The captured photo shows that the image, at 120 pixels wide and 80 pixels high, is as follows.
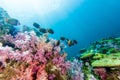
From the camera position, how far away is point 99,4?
84250 millimetres

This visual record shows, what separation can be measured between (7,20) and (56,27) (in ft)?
310

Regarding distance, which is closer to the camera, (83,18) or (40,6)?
(40,6)

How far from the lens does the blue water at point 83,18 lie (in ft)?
259

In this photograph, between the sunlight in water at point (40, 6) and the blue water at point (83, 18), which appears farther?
the blue water at point (83, 18)

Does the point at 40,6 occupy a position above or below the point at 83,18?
below

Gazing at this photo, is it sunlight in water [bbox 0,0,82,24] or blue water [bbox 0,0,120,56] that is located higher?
blue water [bbox 0,0,120,56]

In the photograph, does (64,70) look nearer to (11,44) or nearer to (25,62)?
(25,62)

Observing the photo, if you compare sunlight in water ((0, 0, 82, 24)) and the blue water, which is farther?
the blue water

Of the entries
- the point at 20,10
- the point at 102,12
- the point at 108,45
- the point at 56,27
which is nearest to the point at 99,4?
the point at 102,12

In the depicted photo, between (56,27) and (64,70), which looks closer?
(64,70)

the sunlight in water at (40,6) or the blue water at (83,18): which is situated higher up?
the blue water at (83,18)

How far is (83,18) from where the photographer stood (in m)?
96.6

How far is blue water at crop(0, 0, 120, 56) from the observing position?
3105 inches

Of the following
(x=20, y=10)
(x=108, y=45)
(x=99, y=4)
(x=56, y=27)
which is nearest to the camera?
(x=108, y=45)
